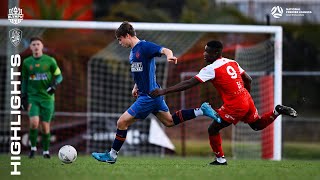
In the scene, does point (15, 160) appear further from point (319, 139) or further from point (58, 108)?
point (319, 139)

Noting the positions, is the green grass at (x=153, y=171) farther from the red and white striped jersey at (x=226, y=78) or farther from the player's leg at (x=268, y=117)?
the red and white striped jersey at (x=226, y=78)

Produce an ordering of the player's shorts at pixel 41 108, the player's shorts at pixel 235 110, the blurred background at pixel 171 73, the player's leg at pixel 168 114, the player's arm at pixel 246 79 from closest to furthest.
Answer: the player's shorts at pixel 235 110 → the player's leg at pixel 168 114 → the player's arm at pixel 246 79 → the player's shorts at pixel 41 108 → the blurred background at pixel 171 73

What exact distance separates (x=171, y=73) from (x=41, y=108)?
6.27 meters

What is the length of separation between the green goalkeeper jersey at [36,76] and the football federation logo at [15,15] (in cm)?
77

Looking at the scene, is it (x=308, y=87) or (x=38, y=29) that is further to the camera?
(x=308, y=87)

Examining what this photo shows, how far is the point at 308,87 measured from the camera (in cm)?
2538

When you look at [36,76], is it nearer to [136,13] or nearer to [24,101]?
[24,101]

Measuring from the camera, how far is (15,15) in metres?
15.4

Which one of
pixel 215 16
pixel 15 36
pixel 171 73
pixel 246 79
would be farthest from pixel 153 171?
pixel 215 16

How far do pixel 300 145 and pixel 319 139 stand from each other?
203 centimetres

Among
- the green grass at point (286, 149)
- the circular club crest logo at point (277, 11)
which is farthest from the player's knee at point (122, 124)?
the green grass at point (286, 149)

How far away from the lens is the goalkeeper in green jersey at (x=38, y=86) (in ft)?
50.0

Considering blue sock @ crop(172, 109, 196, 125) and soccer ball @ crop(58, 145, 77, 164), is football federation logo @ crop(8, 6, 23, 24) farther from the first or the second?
blue sock @ crop(172, 109, 196, 125)

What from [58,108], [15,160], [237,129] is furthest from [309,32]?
[15,160]
